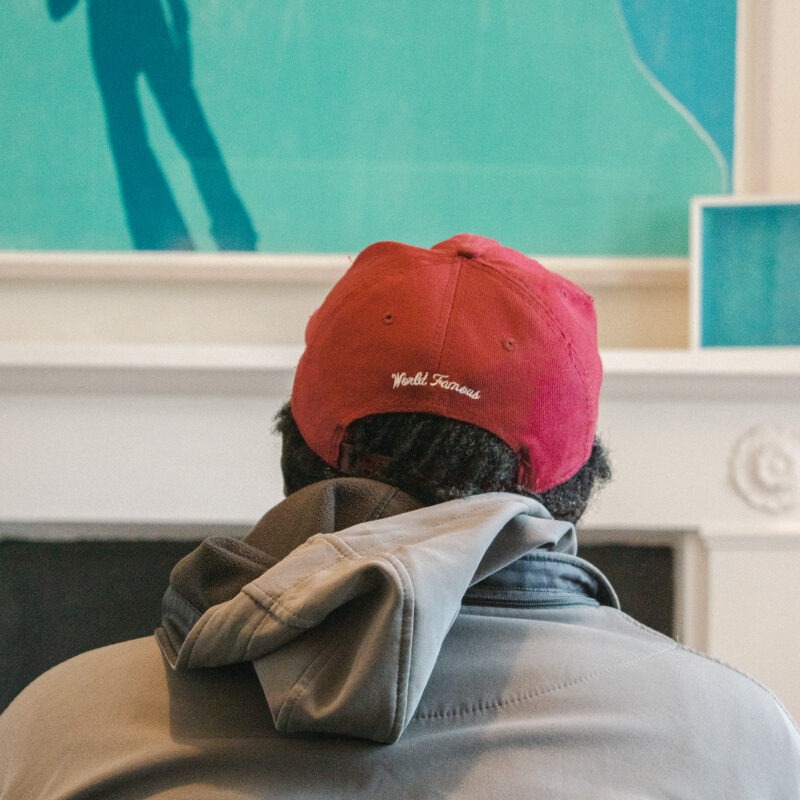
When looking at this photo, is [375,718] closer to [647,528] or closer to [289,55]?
[647,528]

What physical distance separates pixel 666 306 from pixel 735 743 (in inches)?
45.0

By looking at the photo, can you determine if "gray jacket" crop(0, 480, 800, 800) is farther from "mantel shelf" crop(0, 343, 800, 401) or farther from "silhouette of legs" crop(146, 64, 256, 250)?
"silhouette of legs" crop(146, 64, 256, 250)

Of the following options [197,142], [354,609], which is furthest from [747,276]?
[354,609]

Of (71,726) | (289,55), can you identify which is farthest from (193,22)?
(71,726)

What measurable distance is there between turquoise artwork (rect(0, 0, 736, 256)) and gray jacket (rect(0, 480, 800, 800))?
3.58 feet

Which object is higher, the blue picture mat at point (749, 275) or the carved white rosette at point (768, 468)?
the blue picture mat at point (749, 275)

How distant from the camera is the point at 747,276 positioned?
1.60m

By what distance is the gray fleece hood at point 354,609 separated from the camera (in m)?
0.50

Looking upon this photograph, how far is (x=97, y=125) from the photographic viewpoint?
1704mm

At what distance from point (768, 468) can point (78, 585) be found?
4.25 ft

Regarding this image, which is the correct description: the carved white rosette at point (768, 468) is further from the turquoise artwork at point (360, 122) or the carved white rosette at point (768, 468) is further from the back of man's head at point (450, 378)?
the back of man's head at point (450, 378)

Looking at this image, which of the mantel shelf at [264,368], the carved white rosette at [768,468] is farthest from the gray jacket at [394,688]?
the carved white rosette at [768,468]

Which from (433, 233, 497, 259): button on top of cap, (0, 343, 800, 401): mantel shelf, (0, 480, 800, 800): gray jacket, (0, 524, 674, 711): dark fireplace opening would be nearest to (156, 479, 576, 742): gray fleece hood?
(0, 480, 800, 800): gray jacket

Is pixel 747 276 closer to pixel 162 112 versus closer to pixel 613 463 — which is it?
pixel 613 463
